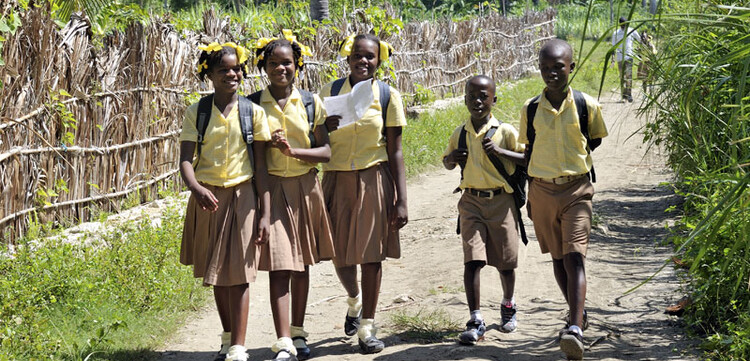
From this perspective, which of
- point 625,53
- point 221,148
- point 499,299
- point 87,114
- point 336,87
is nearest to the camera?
point 625,53

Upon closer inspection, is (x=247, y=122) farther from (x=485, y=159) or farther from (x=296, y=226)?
(x=485, y=159)

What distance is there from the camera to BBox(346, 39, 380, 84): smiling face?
4770 millimetres

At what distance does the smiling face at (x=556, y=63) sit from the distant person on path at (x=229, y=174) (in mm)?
1475

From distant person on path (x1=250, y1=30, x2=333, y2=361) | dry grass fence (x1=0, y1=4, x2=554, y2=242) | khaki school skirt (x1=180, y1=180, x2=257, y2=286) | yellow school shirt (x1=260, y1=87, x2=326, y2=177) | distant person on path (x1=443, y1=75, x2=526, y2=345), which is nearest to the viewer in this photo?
khaki school skirt (x1=180, y1=180, x2=257, y2=286)

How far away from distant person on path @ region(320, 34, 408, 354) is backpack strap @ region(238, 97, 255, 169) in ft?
1.61

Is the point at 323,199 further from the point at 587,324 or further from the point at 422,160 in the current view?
the point at 422,160

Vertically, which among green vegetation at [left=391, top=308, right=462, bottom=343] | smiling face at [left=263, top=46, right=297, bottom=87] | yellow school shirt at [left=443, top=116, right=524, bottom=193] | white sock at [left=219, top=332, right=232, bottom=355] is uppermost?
smiling face at [left=263, top=46, right=297, bottom=87]

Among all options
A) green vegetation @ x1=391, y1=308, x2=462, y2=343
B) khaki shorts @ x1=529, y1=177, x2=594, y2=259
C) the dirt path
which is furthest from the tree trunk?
khaki shorts @ x1=529, y1=177, x2=594, y2=259

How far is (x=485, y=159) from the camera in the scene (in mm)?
4957

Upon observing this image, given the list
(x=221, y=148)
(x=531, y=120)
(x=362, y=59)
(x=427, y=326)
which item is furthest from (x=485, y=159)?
(x=221, y=148)

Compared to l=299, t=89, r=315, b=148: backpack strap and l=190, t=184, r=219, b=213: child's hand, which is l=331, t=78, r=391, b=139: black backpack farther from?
l=190, t=184, r=219, b=213: child's hand

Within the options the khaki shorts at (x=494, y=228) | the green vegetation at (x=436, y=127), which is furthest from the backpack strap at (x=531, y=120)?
the green vegetation at (x=436, y=127)

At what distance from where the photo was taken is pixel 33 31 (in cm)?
579

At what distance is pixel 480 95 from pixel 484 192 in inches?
21.4
